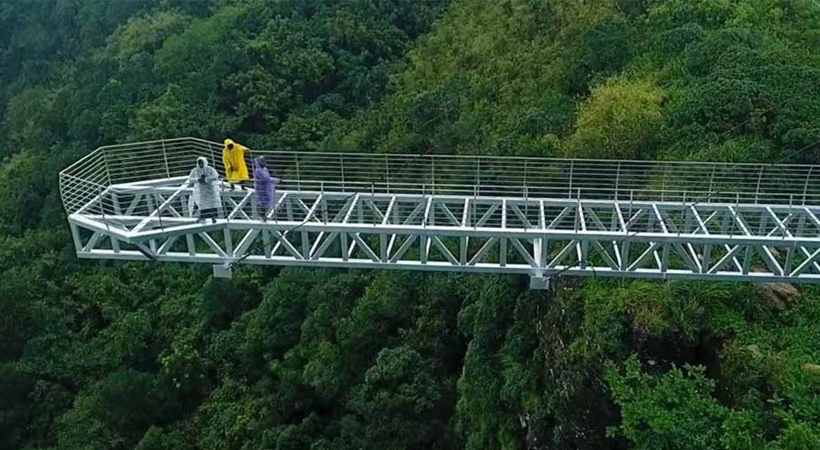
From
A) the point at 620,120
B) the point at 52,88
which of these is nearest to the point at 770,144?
the point at 620,120

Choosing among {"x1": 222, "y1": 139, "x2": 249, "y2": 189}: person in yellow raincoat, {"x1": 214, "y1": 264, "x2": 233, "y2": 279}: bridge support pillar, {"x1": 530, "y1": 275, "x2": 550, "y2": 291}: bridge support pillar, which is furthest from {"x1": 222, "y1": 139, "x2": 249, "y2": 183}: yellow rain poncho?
{"x1": 530, "y1": 275, "x2": 550, "y2": 291}: bridge support pillar

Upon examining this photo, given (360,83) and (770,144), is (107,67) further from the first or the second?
(770,144)

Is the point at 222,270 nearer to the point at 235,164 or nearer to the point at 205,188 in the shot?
the point at 205,188

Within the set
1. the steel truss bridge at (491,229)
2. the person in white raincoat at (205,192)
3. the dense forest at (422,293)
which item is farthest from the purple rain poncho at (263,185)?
the dense forest at (422,293)

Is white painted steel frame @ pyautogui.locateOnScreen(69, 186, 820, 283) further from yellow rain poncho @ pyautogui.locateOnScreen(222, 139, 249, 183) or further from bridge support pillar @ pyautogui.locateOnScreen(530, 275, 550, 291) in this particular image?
yellow rain poncho @ pyautogui.locateOnScreen(222, 139, 249, 183)

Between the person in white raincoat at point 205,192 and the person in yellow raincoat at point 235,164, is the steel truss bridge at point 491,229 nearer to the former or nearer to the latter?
the person in white raincoat at point 205,192

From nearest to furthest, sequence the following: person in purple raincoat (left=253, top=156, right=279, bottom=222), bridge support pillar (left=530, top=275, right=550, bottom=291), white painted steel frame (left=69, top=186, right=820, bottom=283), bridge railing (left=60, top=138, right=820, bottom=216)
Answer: white painted steel frame (left=69, top=186, right=820, bottom=283) → bridge support pillar (left=530, top=275, right=550, bottom=291) → person in purple raincoat (left=253, top=156, right=279, bottom=222) → bridge railing (left=60, top=138, right=820, bottom=216)
